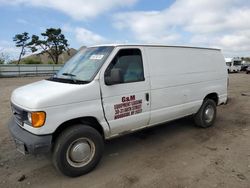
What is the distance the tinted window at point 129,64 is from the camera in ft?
12.4

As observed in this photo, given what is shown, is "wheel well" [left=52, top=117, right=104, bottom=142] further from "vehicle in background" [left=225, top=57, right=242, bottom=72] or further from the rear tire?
"vehicle in background" [left=225, top=57, right=242, bottom=72]

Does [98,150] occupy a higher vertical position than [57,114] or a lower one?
lower

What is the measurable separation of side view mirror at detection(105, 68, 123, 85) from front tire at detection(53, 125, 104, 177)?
0.79 metres

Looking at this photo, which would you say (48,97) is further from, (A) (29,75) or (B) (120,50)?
(A) (29,75)

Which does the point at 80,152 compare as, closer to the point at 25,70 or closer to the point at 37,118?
the point at 37,118

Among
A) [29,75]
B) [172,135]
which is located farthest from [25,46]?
[172,135]

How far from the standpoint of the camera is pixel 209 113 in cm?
577

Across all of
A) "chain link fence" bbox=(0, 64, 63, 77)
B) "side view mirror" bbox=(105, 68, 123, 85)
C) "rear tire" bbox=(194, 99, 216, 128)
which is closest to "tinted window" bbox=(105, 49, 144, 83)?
"side view mirror" bbox=(105, 68, 123, 85)

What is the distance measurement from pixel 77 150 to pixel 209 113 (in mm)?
3752

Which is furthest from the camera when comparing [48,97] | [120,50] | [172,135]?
[172,135]

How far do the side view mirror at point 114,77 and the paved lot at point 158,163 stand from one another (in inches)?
57.4

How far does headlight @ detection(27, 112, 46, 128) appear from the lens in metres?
3.04

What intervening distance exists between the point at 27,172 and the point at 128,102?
2031 mm

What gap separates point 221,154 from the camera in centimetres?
421
